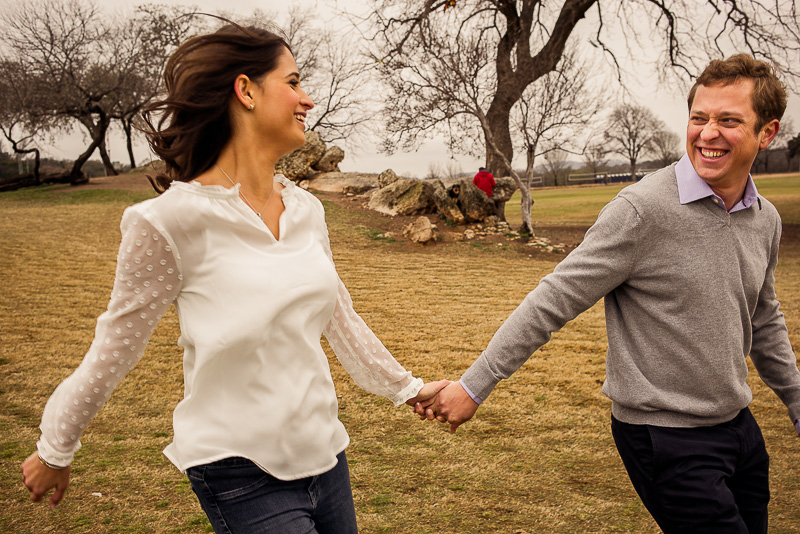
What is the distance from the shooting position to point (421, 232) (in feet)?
49.3

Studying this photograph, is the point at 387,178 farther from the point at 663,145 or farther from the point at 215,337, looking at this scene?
the point at 663,145

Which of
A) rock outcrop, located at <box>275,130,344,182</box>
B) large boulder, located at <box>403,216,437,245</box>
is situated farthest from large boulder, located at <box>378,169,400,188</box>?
large boulder, located at <box>403,216,437,245</box>

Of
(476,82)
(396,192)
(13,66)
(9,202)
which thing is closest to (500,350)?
(476,82)

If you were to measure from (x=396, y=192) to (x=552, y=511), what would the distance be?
1478cm

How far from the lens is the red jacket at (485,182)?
1719cm

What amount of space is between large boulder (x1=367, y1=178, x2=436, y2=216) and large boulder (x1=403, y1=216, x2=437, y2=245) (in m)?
1.77

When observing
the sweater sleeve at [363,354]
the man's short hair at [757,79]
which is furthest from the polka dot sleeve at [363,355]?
the man's short hair at [757,79]

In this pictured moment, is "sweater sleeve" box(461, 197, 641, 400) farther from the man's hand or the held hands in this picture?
the held hands

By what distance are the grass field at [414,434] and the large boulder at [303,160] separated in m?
11.6

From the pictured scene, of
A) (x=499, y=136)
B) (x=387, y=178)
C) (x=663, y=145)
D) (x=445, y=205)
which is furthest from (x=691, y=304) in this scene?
(x=663, y=145)

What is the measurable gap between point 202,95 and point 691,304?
1.62m

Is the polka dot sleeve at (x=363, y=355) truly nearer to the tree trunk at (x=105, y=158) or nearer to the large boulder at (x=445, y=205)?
the large boulder at (x=445, y=205)

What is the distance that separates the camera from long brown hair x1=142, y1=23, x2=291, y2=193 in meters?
1.88

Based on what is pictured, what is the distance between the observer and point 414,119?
1703 cm
